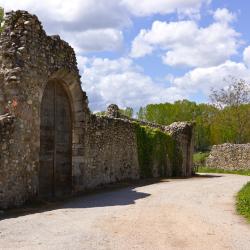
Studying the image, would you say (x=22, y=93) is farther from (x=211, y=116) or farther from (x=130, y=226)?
(x=211, y=116)

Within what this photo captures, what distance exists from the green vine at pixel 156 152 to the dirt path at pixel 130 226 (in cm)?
1101

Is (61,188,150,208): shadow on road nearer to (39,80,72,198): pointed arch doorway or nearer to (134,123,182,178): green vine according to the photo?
(39,80,72,198): pointed arch doorway

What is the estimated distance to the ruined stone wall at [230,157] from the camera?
43594 mm

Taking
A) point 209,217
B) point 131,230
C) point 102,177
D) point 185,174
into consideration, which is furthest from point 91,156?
point 185,174

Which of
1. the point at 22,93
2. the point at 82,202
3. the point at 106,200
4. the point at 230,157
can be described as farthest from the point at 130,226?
the point at 230,157

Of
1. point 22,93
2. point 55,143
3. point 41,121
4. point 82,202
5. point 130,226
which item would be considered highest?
point 22,93

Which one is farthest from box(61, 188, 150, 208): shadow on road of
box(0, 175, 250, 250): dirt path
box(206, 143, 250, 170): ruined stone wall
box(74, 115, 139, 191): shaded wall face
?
box(206, 143, 250, 170): ruined stone wall

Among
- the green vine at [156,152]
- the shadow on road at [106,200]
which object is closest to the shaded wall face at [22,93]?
the shadow on road at [106,200]

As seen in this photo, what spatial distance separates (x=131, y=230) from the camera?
373 inches

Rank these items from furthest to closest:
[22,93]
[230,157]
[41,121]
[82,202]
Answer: [230,157]
[41,121]
[82,202]
[22,93]

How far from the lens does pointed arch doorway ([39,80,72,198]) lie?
15.9 metres

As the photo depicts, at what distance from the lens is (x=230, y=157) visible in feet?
147

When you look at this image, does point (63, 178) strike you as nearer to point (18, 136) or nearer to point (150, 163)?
point (18, 136)

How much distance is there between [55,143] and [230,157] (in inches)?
1218
